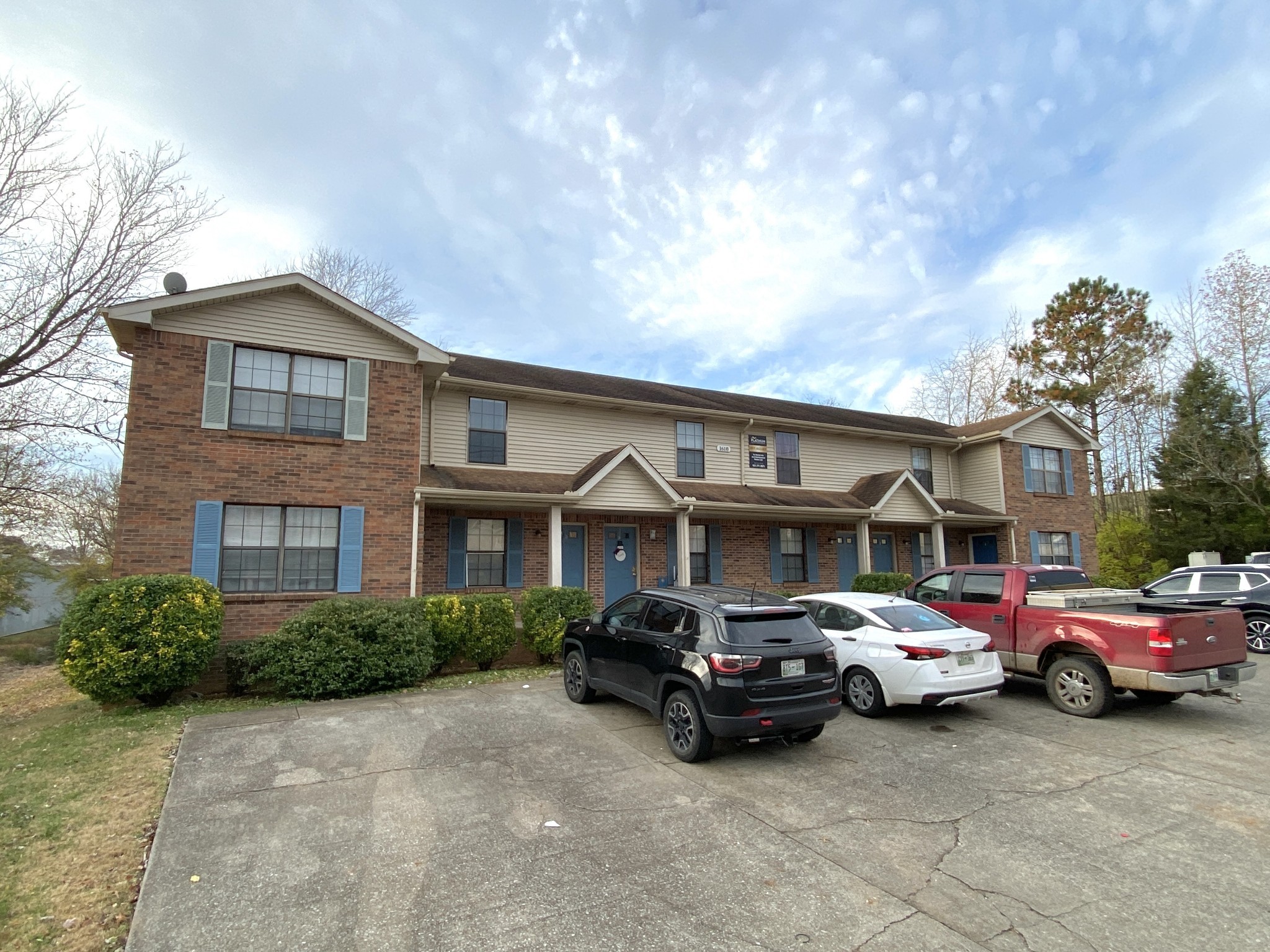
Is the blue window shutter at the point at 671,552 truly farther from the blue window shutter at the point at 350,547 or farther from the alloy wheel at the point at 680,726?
the alloy wheel at the point at 680,726

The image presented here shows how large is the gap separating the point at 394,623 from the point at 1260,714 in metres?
11.4

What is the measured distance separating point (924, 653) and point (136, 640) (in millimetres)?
9666

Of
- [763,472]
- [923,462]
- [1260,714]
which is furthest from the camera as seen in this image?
[923,462]

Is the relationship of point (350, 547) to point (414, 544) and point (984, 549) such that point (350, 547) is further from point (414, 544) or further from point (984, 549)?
point (984, 549)

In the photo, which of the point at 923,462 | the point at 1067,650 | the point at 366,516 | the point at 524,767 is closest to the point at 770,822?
the point at 524,767

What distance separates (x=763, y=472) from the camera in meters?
18.0

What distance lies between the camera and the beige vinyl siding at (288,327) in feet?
35.6

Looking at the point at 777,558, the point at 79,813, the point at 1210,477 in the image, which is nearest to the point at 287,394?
the point at 79,813

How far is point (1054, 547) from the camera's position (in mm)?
21062

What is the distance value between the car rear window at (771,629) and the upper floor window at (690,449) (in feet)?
34.5

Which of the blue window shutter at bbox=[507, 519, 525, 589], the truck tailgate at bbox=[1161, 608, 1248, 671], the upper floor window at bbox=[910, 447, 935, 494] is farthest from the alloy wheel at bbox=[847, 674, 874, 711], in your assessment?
the upper floor window at bbox=[910, 447, 935, 494]

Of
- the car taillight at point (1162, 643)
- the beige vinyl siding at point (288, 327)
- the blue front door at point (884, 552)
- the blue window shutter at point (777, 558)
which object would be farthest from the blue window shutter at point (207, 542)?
the blue front door at point (884, 552)

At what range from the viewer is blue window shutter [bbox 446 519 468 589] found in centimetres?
1348

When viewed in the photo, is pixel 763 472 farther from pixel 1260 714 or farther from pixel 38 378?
pixel 38 378
